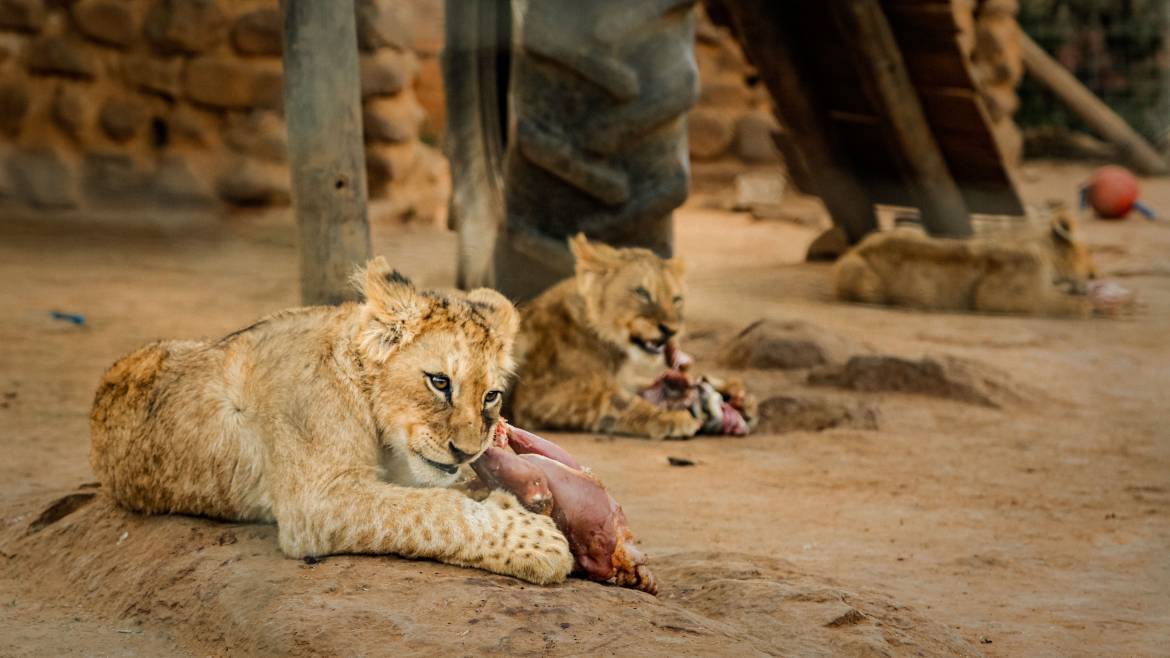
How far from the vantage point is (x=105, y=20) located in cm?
1062

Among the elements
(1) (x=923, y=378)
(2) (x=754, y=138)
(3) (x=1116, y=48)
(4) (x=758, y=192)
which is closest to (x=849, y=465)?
(1) (x=923, y=378)

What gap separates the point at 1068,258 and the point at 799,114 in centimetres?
217

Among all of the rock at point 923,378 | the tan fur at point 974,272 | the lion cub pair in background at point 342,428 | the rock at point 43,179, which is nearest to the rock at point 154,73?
the rock at point 43,179

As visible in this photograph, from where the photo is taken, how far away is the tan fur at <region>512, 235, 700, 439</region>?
19.7ft

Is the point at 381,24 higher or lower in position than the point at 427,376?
higher

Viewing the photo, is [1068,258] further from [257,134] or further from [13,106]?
[13,106]

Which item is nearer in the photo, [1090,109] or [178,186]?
[178,186]

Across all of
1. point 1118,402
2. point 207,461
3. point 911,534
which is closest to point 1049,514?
point 911,534

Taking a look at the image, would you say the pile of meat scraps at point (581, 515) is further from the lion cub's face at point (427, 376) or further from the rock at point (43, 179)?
the rock at point (43, 179)

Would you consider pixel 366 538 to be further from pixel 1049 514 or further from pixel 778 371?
pixel 778 371

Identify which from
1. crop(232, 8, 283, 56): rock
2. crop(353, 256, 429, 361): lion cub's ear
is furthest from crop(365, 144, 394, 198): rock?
crop(353, 256, 429, 361): lion cub's ear

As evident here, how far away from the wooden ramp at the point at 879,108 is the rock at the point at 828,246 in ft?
1.21

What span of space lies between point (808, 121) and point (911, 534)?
19.6 ft

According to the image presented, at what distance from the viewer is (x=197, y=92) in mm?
10898
